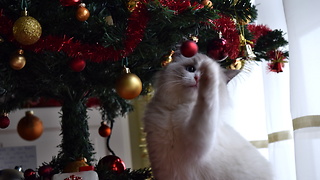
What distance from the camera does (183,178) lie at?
0.82 metres

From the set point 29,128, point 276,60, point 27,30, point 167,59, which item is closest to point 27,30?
point 27,30

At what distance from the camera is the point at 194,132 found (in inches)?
31.2

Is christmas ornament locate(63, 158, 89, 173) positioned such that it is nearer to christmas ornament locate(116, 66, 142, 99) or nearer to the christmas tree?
the christmas tree

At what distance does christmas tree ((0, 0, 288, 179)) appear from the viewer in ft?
2.51

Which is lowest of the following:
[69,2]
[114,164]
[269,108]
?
[114,164]

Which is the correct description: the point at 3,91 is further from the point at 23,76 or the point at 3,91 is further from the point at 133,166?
the point at 133,166

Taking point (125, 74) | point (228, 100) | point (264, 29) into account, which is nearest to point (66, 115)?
point (125, 74)

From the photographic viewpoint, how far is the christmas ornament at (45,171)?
933 mm

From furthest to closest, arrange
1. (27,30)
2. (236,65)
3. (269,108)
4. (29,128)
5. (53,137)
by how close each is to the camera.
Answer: (53,137) < (29,128) < (269,108) < (236,65) < (27,30)

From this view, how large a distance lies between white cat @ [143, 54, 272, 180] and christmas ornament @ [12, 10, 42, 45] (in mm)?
308

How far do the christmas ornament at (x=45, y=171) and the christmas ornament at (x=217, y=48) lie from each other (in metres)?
0.47

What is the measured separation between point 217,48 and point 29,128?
2.86 feet

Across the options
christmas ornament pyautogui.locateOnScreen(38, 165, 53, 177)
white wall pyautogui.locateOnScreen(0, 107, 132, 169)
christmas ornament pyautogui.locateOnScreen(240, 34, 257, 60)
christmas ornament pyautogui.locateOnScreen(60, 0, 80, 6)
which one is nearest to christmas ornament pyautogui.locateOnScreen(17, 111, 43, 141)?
white wall pyautogui.locateOnScreen(0, 107, 132, 169)

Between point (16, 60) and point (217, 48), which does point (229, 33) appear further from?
point (16, 60)
